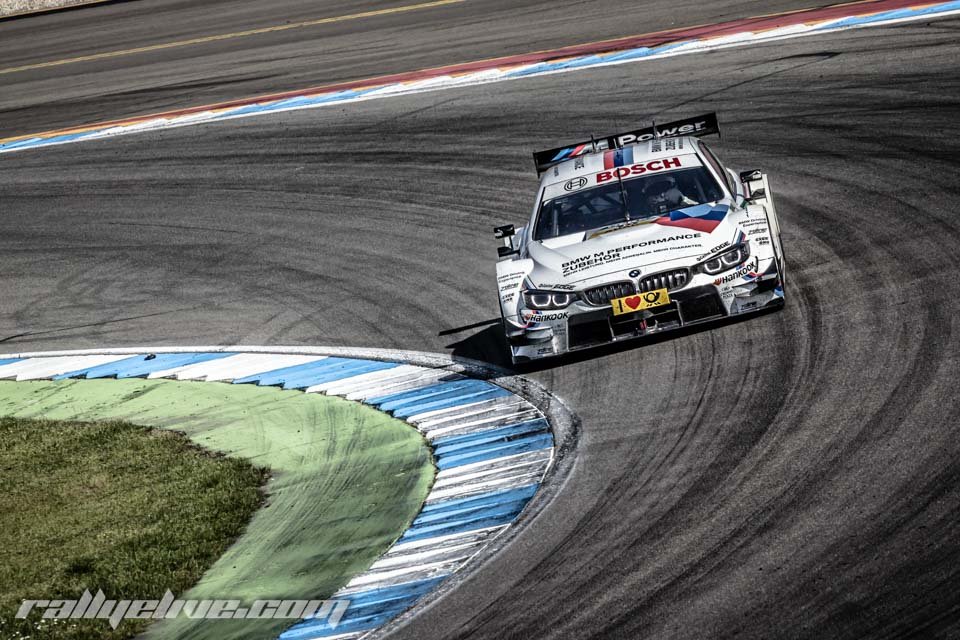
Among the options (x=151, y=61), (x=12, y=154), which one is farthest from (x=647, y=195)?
(x=151, y=61)

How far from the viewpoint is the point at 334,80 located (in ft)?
66.7

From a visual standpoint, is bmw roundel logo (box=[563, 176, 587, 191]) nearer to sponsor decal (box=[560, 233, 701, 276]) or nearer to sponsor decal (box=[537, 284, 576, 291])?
sponsor decal (box=[560, 233, 701, 276])

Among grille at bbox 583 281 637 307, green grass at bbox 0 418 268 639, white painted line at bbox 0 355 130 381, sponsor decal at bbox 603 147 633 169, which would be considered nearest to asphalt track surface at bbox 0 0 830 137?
sponsor decal at bbox 603 147 633 169

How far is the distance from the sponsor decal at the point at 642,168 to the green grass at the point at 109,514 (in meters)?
3.83

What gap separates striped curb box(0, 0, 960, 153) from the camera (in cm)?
1734

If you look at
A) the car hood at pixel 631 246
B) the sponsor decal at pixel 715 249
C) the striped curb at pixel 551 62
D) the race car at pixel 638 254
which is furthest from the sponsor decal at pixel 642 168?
the striped curb at pixel 551 62

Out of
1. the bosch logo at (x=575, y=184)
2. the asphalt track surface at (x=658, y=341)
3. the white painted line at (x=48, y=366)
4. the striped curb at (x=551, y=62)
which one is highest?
the striped curb at (x=551, y=62)

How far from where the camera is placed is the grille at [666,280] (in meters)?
9.00

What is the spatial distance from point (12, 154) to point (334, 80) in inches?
220

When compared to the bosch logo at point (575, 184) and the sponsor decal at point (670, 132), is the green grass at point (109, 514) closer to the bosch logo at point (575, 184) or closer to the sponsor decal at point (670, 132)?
the bosch logo at point (575, 184)

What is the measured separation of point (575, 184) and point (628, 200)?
646 millimetres

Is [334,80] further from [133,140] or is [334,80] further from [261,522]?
[261,522]

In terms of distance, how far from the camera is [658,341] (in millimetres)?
9336

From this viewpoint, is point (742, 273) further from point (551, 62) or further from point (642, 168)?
point (551, 62)
